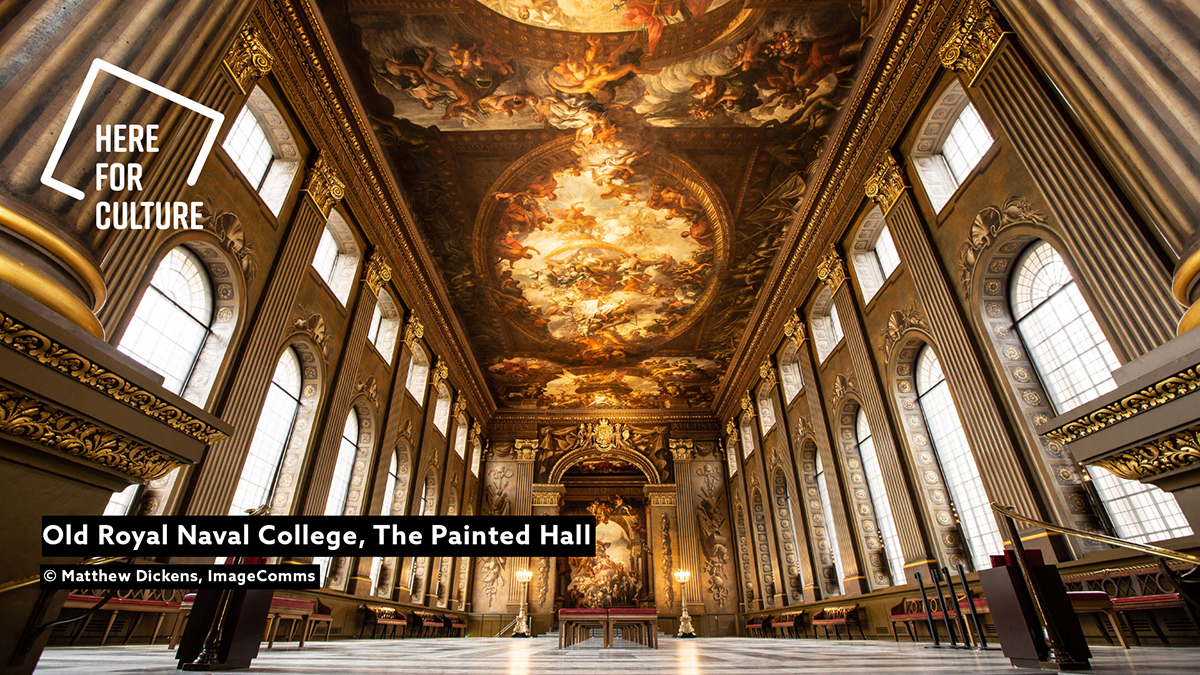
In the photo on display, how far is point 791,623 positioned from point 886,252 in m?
9.10

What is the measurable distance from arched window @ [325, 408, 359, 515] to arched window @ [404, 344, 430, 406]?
3.14m

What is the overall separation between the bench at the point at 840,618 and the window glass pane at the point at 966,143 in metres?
8.54

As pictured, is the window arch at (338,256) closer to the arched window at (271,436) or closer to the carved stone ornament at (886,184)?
the arched window at (271,436)

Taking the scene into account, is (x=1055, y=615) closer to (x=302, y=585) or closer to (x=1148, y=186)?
(x=1148, y=186)

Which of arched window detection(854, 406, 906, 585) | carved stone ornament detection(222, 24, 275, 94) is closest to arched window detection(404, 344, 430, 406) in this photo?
carved stone ornament detection(222, 24, 275, 94)

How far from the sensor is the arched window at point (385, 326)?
43.6 feet

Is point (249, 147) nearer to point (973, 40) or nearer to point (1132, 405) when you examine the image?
point (1132, 405)

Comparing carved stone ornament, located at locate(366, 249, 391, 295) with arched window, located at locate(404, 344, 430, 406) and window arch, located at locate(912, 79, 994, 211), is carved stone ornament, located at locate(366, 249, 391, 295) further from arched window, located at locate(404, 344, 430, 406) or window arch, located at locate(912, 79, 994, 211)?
window arch, located at locate(912, 79, 994, 211)

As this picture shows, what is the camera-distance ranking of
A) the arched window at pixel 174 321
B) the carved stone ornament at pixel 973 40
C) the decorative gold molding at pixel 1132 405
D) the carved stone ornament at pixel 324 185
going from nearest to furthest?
the decorative gold molding at pixel 1132 405
the arched window at pixel 174 321
the carved stone ornament at pixel 973 40
the carved stone ornament at pixel 324 185

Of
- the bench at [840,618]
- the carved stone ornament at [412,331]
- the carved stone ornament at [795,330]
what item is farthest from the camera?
the carved stone ornament at [795,330]

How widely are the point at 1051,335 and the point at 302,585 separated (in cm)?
844

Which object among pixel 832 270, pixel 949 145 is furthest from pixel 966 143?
pixel 832 270

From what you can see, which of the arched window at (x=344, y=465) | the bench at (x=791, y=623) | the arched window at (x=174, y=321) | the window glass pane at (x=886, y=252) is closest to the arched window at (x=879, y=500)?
the window glass pane at (x=886, y=252)

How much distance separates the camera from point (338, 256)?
11.6m
